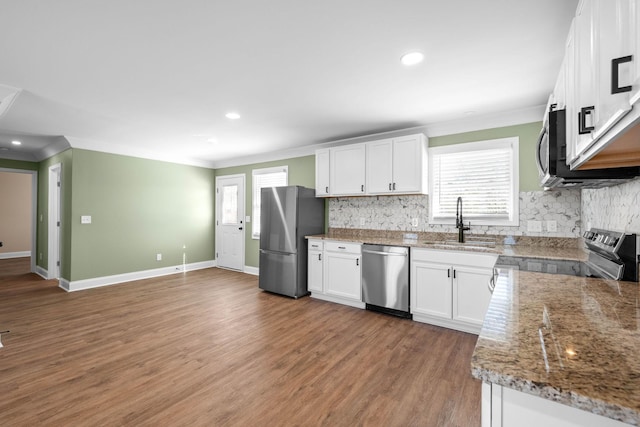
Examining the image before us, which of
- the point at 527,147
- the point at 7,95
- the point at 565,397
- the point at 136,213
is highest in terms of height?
the point at 7,95

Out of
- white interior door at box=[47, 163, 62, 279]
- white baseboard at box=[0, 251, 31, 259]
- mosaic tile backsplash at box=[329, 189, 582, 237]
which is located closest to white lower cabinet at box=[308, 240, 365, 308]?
mosaic tile backsplash at box=[329, 189, 582, 237]

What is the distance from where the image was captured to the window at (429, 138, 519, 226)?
3346 millimetres

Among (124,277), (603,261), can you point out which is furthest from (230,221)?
(603,261)

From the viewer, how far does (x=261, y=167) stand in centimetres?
582

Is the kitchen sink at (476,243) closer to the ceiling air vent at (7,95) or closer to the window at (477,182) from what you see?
the window at (477,182)

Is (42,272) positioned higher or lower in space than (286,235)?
lower

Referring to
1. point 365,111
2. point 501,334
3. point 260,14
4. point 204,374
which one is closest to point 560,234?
point 365,111

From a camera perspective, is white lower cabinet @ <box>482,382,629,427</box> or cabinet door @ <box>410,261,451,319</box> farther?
cabinet door @ <box>410,261,451,319</box>

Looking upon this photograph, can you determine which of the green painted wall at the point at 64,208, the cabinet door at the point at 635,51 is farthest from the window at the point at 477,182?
the green painted wall at the point at 64,208

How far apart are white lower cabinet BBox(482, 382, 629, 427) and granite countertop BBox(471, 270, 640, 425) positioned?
60mm

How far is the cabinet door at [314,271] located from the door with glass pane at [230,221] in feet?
7.34

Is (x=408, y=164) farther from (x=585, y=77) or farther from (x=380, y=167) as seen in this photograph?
(x=585, y=77)

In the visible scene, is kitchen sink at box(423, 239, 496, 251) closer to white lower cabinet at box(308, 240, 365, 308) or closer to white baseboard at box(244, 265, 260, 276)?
white lower cabinet at box(308, 240, 365, 308)

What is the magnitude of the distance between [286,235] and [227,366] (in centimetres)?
221
